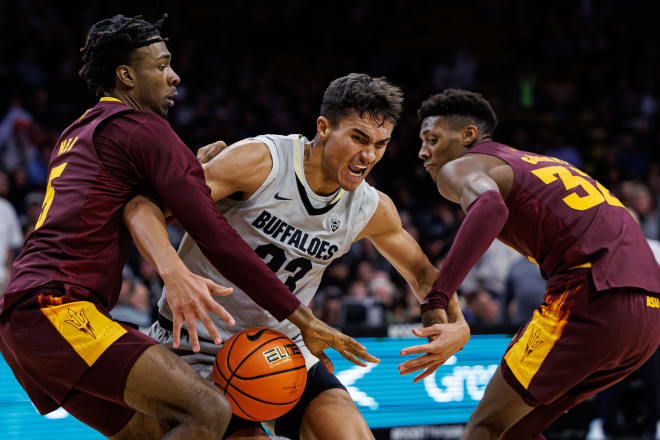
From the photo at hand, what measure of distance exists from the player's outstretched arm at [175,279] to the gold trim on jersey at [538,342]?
1.52m

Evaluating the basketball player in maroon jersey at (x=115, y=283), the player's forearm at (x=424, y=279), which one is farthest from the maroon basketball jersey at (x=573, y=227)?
the basketball player in maroon jersey at (x=115, y=283)

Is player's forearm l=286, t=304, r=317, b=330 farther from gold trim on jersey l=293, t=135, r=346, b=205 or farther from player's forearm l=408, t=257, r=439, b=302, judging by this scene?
player's forearm l=408, t=257, r=439, b=302

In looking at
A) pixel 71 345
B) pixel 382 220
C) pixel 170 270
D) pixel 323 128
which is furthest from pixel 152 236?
pixel 382 220

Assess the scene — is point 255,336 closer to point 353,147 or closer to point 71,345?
point 71,345

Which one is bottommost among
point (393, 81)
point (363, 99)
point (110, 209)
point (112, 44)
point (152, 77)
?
point (393, 81)

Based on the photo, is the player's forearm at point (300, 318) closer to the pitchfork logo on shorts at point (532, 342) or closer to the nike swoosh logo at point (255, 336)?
the nike swoosh logo at point (255, 336)

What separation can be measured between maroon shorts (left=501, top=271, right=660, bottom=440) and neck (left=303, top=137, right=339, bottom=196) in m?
1.17

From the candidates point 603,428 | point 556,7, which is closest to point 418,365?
point 603,428

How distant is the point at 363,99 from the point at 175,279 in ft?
4.11

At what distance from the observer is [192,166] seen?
9.27 ft

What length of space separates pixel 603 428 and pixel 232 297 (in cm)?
454

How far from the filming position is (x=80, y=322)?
8.79ft

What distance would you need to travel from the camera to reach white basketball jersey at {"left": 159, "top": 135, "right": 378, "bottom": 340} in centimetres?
343

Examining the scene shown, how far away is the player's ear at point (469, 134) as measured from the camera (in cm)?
415
